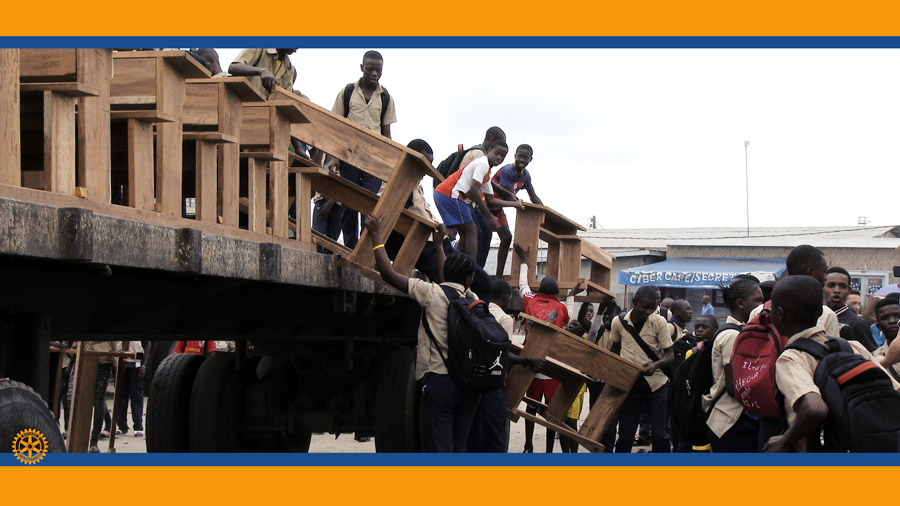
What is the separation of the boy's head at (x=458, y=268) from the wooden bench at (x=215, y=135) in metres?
1.38

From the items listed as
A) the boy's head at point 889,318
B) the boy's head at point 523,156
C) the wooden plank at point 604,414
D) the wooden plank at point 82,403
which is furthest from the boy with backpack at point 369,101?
the boy's head at point 889,318

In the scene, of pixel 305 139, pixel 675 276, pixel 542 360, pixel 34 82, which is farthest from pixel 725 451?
pixel 675 276

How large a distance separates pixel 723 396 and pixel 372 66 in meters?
3.88

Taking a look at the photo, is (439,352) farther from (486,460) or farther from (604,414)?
(604,414)

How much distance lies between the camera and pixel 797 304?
13.0 feet

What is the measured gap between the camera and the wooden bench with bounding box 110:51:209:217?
4.25 metres

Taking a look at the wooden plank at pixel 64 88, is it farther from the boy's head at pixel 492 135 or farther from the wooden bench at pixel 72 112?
the boy's head at pixel 492 135

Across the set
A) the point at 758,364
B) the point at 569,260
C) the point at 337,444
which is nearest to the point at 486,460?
the point at 758,364

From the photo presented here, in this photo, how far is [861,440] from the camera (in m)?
3.56

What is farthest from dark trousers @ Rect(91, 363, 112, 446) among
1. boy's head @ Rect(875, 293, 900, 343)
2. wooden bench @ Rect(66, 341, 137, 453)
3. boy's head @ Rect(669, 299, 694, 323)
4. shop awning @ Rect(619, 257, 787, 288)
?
shop awning @ Rect(619, 257, 787, 288)

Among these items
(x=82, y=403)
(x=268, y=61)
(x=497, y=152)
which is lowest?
(x=82, y=403)

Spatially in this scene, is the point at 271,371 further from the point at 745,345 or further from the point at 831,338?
the point at 831,338

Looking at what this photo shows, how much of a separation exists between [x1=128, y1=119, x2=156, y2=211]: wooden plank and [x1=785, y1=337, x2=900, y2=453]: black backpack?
2.75 meters

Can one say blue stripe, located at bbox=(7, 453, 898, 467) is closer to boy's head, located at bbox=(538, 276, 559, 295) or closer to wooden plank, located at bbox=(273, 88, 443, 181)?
wooden plank, located at bbox=(273, 88, 443, 181)
